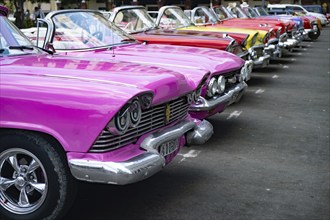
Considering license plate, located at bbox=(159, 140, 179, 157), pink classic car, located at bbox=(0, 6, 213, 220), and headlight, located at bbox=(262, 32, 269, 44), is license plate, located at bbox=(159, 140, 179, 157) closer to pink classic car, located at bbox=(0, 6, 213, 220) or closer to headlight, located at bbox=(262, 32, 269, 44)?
pink classic car, located at bbox=(0, 6, 213, 220)

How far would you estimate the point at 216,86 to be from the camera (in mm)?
6547

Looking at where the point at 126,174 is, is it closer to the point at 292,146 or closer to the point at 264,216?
the point at 264,216

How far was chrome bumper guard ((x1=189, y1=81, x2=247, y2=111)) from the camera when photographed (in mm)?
6148

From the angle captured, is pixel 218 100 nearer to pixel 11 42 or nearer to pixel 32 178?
pixel 11 42

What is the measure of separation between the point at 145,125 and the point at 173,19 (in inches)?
292

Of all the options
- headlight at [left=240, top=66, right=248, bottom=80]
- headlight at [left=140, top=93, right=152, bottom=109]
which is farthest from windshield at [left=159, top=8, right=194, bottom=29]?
headlight at [left=140, top=93, right=152, bottom=109]

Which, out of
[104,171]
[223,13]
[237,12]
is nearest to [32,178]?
[104,171]

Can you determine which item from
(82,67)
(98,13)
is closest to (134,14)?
(98,13)

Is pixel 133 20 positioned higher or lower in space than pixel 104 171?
higher

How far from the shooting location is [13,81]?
388 centimetres

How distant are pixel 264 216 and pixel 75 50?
126 inches

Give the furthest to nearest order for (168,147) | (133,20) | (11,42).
→ (133,20)
(11,42)
(168,147)

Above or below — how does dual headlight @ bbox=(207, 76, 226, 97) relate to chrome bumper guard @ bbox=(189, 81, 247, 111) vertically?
above

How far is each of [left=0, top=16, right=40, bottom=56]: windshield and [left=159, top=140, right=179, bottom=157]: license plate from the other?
1695mm
